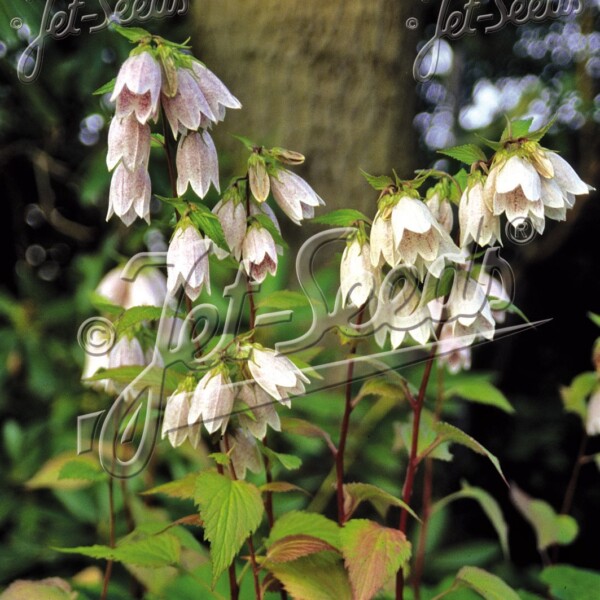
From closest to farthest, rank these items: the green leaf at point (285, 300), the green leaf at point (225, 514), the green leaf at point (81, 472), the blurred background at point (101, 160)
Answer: the green leaf at point (225, 514) < the green leaf at point (285, 300) < the green leaf at point (81, 472) < the blurred background at point (101, 160)

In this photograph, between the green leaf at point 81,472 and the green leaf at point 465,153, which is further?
the green leaf at point 81,472

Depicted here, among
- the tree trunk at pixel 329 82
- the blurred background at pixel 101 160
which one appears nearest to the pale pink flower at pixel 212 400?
the blurred background at pixel 101 160

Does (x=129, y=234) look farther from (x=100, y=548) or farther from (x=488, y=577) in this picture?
(x=488, y=577)

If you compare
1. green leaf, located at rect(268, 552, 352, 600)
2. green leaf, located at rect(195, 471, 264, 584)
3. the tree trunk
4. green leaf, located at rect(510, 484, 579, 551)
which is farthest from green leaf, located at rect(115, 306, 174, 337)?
the tree trunk

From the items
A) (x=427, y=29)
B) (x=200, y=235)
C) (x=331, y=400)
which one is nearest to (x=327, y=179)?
(x=331, y=400)

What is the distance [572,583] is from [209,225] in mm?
634

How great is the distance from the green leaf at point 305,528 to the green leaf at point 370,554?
0.05 meters

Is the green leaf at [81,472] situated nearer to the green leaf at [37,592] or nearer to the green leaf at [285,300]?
the green leaf at [37,592]

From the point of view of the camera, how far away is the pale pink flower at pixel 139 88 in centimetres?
52

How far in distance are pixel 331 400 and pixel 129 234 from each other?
0.64m

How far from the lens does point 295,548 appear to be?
0.58 meters

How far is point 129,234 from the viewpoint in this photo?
5.37 feet

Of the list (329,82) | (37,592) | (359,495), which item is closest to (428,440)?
(359,495)

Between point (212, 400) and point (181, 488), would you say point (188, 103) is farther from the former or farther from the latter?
point (181, 488)
